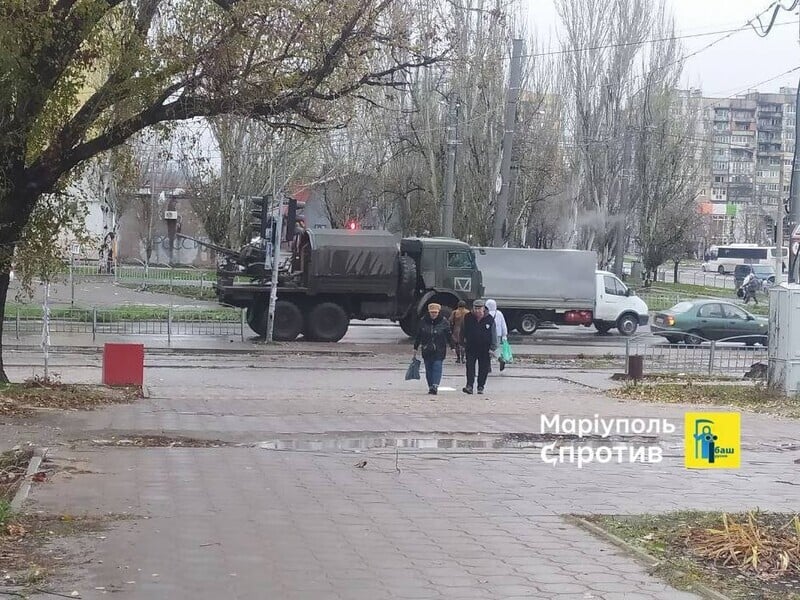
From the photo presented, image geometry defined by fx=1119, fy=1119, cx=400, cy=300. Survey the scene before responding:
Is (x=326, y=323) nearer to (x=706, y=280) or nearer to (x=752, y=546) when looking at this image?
(x=752, y=546)

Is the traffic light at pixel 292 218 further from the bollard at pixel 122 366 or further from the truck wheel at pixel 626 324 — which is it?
the truck wheel at pixel 626 324

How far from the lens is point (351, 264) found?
29.9 meters

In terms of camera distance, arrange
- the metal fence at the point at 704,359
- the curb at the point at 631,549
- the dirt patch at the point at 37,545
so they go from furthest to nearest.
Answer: the metal fence at the point at 704,359
the dirt patch at the point at 37,545
the curb at the point at 631,549

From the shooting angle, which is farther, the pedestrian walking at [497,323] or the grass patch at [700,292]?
the grass patch at [700,292]

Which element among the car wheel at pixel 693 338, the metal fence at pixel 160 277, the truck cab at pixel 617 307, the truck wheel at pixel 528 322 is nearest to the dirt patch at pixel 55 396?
the car wheel at pixel 693 338

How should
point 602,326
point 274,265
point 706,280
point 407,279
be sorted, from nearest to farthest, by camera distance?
point 274,265
point 407,279
point 602,326
point 706,280

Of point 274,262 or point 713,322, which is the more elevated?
point 274,262

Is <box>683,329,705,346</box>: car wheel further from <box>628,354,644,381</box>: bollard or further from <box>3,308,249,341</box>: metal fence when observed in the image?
<box>3,308,249,341</box>: metal fence

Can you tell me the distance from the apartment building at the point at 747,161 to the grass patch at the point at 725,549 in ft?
351

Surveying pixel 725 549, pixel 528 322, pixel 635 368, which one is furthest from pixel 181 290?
pixel 725 549

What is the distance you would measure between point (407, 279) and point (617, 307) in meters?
9.78

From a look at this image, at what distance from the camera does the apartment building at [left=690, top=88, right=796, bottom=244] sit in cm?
11756

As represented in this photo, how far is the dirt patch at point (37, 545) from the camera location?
6348 mm

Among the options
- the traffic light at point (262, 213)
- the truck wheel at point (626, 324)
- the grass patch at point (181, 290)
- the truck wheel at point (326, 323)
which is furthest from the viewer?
the grass patch at point (181, 290)
